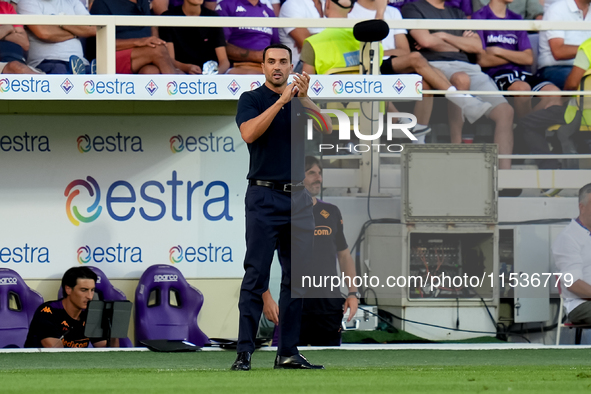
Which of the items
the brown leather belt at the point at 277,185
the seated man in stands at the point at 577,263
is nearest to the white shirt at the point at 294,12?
the seated man in stands at the point at 577,263

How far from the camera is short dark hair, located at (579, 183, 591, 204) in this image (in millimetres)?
8148

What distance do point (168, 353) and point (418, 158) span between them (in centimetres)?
284

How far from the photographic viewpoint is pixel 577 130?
961 cm

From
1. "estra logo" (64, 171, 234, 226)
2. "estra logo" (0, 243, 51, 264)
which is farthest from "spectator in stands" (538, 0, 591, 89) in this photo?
"estra logo" (0, 243, 51, 264)

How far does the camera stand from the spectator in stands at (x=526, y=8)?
10.8 m

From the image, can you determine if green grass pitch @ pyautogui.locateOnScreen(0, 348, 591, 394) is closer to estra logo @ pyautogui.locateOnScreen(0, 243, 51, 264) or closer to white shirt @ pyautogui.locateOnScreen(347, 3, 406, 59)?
estra logo @ pyautogui.locateOnScreen(0, 243, 51, 264)

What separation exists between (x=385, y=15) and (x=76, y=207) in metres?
4.39

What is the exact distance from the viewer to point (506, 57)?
33.6 ft

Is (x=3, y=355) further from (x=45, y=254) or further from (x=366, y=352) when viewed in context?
(x=366, y=352)

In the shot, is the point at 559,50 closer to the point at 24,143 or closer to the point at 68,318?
the point at 24,143

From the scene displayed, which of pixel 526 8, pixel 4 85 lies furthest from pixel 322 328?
pixel 526 8

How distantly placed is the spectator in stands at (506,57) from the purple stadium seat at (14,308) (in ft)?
18.8

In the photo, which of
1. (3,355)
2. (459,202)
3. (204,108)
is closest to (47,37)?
(204,108)

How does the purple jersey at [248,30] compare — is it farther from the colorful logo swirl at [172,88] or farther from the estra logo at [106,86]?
the estra logo at [106,86]
